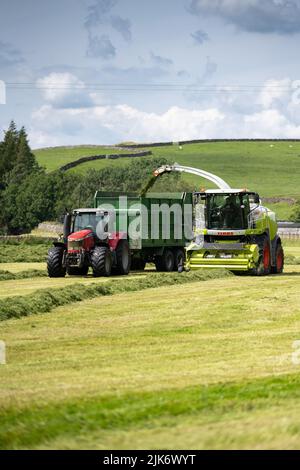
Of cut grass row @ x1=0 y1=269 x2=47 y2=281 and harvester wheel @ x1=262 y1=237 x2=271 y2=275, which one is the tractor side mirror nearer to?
harvester wheel @ x1=262 y1=237 x2=271 y2=275

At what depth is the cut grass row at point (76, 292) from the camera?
17641mm

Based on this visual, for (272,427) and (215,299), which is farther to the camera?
(215,299)

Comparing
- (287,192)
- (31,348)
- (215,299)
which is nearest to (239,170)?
(287,192)

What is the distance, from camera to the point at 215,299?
20203 millimetres

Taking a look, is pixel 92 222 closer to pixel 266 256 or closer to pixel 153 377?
pixel 266 256

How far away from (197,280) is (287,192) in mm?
66006

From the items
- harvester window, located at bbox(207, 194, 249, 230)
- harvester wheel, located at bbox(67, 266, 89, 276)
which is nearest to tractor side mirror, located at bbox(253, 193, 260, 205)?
harvester window, located at bbox(207, 194, 249, 230)

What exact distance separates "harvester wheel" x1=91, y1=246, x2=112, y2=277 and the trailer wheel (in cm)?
384

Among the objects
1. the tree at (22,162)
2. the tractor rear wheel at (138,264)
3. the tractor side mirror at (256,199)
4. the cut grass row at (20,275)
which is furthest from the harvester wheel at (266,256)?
the tree at (22,162)

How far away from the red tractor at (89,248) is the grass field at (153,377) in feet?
29.9

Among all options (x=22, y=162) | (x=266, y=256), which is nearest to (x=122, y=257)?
(x=266, y=256)

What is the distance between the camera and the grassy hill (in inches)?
3698

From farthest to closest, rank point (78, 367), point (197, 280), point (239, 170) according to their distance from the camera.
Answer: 1. point (239, 170)
2. point (197, 280)
3. point (78, 367)
